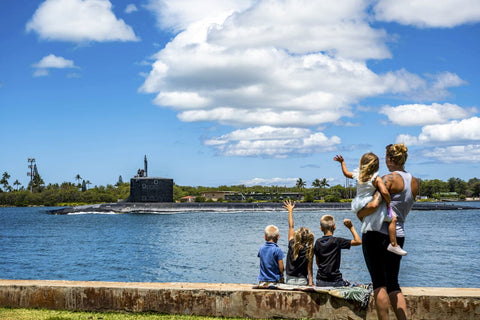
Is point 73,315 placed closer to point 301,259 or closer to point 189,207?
point 301,259

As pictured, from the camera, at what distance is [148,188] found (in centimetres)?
6900

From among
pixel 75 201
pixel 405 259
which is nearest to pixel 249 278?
pixel 405 259

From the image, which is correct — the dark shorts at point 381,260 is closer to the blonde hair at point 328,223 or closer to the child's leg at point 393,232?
the child's leg at point 393,232

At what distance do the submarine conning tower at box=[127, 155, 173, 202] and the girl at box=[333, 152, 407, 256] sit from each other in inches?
2564

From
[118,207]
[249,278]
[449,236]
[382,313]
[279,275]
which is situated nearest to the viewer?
[382,313]

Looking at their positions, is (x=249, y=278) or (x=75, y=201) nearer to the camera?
(x=249, y=278)

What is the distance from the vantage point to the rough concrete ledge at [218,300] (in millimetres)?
5914

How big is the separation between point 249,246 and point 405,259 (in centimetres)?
942

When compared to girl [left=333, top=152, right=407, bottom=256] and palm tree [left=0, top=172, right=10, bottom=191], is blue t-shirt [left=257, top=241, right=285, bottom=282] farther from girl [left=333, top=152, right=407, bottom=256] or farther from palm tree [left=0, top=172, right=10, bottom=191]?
palm tree [left=0, top=172, right=10, bottom=191]

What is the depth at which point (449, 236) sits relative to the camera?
1551 inches

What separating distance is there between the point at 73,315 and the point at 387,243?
4126 millimetres

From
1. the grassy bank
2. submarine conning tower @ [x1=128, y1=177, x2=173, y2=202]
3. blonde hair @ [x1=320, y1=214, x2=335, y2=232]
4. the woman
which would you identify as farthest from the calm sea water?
submarine conning tower @ [x1=128, y1=177, x2=173, y2=202]

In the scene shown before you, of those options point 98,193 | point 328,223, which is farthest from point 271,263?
point 98,193

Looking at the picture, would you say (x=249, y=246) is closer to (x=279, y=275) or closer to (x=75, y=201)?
(x=279, y=275)
